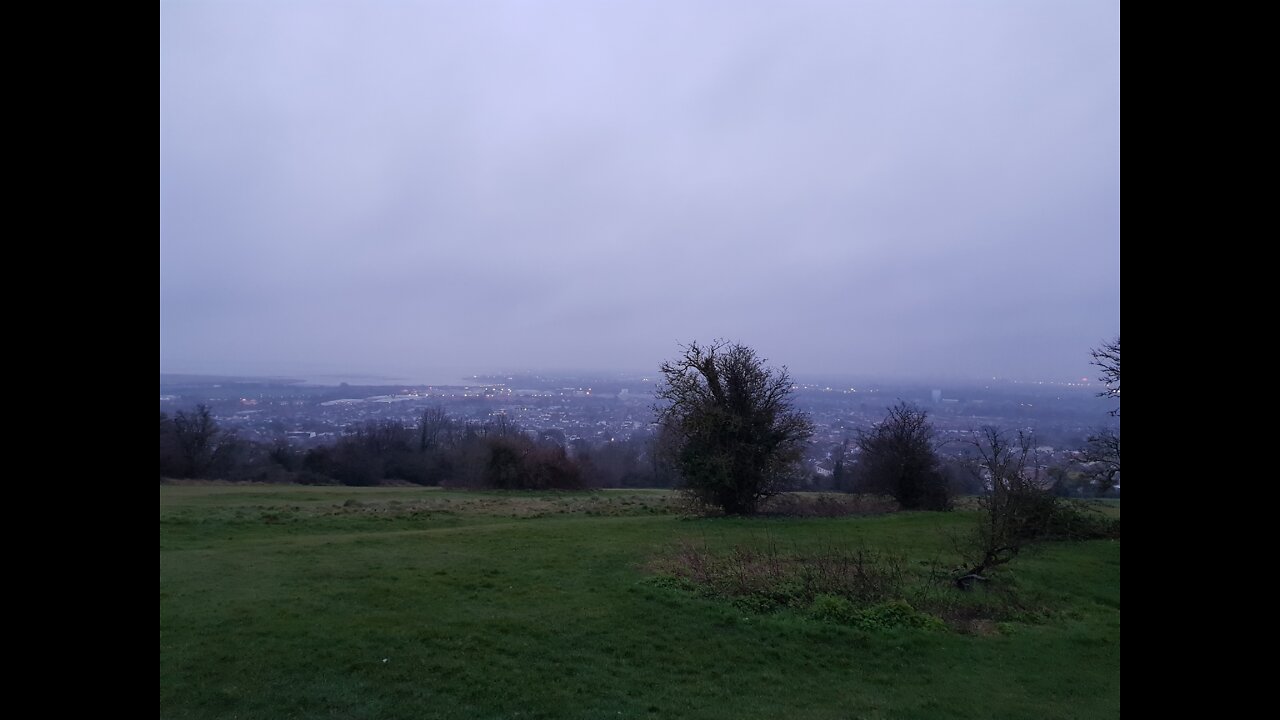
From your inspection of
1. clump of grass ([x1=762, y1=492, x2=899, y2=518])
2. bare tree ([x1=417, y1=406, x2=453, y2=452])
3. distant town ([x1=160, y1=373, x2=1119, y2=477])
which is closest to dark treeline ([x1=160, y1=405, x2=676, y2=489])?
bare tree ([x1=417, y1=406, x2=453, y2=452])

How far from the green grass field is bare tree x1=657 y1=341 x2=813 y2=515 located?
6.45 m

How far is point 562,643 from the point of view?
24.3 feet

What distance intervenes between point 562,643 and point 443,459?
89.1 feet

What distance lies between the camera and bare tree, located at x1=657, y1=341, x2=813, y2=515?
65.1 feet

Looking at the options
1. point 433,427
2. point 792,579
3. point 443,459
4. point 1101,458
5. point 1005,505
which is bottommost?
point 443,459

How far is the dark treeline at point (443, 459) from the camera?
25.5 meters

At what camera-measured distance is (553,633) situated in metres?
7.73

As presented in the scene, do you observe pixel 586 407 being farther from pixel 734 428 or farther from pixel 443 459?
pixel 734 428

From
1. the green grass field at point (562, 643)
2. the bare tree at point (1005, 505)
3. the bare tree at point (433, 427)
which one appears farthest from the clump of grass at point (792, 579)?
the bare tree at point (433, 427)

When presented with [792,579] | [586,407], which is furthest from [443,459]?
[792,579]

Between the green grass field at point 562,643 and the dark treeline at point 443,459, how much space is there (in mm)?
12011
